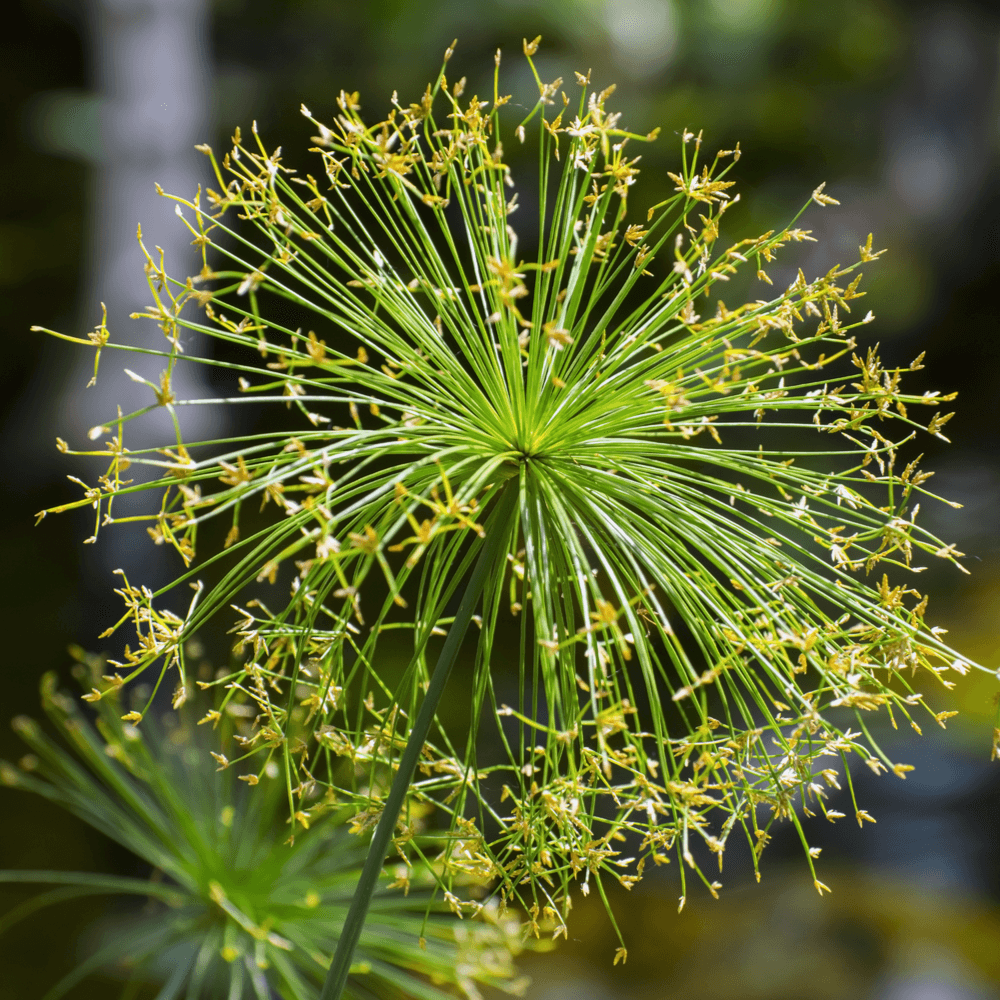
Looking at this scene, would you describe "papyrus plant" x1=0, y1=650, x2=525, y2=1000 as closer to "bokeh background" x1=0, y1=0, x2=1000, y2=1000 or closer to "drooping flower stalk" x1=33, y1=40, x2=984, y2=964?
"drooping flower stalk" x1=33, y1=40, x2=984, y2=964

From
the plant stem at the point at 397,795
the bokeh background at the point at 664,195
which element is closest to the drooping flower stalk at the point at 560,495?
the plant stem at the point at 397,795

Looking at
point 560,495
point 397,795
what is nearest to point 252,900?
point 397,795

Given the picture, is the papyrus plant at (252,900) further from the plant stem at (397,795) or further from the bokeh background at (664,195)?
the bokeh background at (664,195)

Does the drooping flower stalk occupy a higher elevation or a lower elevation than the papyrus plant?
higher

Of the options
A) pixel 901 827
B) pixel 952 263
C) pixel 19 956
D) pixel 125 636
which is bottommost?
pixel 19 956

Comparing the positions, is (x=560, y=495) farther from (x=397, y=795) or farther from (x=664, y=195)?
(x=664, y=195)

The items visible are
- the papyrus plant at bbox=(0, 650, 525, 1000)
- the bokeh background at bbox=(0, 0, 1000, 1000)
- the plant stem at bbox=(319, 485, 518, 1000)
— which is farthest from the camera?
the bokeh background at bbox=(0, 0, 1000, 1000)

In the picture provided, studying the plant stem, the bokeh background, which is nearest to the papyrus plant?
the plant stem

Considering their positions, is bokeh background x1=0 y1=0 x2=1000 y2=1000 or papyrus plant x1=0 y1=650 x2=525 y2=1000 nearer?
papyrus plant x1=0 y1=650 x2=525 y2=1000

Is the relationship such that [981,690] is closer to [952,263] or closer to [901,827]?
[901,827]

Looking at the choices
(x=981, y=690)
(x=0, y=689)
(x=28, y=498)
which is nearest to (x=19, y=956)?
(x=0, y=689)
